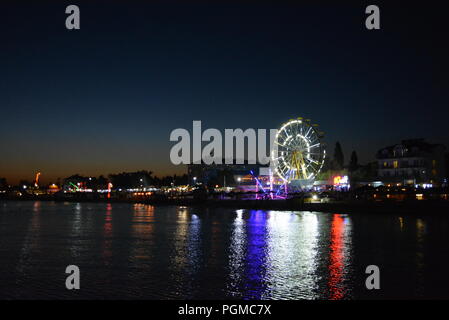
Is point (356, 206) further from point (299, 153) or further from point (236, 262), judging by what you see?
point (236, 262)

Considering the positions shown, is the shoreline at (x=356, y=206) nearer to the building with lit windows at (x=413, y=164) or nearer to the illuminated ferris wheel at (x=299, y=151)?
the illuminated ferris wheel at (x=299, y=151)

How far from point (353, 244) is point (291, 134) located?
35.2 metres

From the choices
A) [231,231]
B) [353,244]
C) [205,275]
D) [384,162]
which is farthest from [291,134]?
[205,275]

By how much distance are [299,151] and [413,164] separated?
2285 centimetres

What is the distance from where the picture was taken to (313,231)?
31.5 meters

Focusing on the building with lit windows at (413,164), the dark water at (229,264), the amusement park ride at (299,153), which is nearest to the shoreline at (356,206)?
the amusement park ride at (299,153)

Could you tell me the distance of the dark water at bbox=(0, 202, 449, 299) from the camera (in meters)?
14.5

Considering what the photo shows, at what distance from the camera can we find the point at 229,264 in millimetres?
19062

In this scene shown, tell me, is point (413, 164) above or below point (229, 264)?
above

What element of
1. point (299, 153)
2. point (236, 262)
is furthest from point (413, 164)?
point (236, 262)

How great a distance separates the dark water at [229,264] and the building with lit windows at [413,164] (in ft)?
138

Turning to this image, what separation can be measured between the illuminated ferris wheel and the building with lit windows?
65.6 ft

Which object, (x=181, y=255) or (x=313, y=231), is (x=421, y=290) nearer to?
(x=181, y=255)
